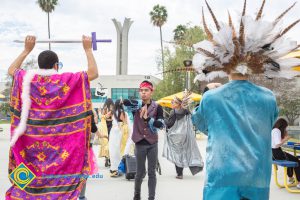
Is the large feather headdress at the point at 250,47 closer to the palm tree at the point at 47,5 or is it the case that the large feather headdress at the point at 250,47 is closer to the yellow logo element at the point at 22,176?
the yellow logo element at the point at 22,176

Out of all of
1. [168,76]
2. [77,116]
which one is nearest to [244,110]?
[77,116]

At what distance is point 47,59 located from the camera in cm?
375

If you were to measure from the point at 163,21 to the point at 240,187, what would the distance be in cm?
6081

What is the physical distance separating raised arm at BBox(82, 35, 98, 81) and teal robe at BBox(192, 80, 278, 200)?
116cm

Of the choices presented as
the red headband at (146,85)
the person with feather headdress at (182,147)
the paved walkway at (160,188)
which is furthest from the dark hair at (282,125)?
the red headband at (146,85)

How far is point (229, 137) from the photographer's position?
110 inches

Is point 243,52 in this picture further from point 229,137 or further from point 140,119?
point 140,119

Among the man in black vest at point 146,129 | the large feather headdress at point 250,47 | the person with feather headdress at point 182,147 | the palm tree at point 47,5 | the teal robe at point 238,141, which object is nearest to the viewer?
the teal robe at point 238,141

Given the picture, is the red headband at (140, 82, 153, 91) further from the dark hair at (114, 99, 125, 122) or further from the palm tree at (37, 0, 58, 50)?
the palm tree at (37, 0, 58, 50)

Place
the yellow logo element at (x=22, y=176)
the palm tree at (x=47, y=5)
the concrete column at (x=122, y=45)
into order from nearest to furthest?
1. the yellow logo element at (x=22, y=176)
2. the palm tree at (x=47, y=5)
3. the concrete column at (x=122, y=45)

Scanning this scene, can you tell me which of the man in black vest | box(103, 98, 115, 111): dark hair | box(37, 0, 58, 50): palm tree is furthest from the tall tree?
the man in black vest

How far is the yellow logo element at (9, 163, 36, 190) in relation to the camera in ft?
11.7

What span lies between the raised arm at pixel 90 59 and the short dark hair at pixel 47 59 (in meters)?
0.29

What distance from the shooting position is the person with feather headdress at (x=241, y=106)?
2740mm
